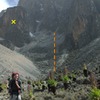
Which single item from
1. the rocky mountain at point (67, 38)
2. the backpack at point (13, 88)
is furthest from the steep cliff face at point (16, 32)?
the backpack at point (13, 88)

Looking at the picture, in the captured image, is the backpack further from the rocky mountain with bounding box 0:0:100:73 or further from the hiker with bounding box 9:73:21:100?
the rocky mountain with bounding box 0:0:100:73

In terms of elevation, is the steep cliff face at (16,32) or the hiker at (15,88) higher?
the steep cliff face at (16,32)

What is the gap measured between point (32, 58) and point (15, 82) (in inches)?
4956

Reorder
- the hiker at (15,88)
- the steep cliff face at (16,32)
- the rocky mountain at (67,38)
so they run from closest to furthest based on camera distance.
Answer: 1. the hiker at (15,88)
2. the rocky mountain at (67,38)
3. the steep cliff face at (16,32)

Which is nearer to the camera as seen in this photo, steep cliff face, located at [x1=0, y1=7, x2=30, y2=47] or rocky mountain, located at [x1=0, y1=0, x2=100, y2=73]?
rocky mountain, located at [x1=0, y1=0, x2=100, y2=73]

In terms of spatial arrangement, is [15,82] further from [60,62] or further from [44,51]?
[44,51]

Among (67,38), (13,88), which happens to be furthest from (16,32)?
(13,88)

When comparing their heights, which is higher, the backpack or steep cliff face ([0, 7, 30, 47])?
steep cliff face ([0, 7, 30, 47])

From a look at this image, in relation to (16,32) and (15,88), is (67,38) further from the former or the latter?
(15,88)

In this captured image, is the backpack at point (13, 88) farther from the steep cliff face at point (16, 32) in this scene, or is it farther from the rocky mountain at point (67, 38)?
the steep cliff face at point (16, 32)

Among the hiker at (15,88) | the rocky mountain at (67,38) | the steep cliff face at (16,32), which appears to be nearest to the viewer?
the hiker at (15,88)

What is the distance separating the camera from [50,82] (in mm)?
26391

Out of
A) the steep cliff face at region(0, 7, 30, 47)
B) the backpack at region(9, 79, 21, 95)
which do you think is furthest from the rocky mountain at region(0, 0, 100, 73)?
the backpack at region(9, 79, 21, 95)

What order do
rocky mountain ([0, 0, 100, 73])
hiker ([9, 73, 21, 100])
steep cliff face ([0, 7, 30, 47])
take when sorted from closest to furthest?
hiker ([9, 73, 21, 100])
rocky mountain ([0, 0, 100, 73])
steep cliff face ([0, 7, 30, 47])
